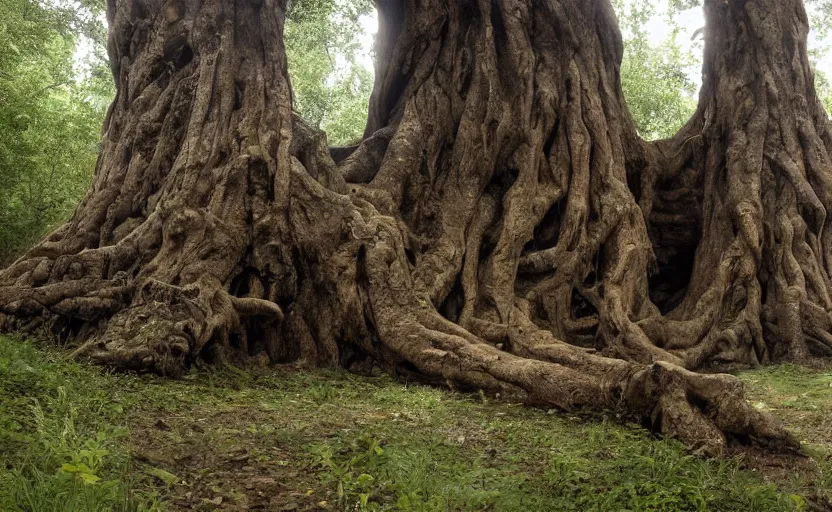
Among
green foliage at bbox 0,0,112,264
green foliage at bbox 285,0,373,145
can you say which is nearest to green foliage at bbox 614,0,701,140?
green foliage at bbox 285,0,373,145

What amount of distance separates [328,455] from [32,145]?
10.1m

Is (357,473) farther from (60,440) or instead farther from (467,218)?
(467,218)

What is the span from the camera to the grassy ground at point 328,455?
325 cm

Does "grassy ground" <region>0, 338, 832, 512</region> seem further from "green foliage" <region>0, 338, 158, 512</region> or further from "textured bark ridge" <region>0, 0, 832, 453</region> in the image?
"textured bark ridge" <region>0, 0, 832, 453</region>

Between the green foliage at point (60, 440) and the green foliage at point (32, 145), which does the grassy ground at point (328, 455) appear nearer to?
the green foliage at point (60, 440)

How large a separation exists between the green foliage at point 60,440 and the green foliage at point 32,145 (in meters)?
6.64

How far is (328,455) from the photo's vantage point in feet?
12.4

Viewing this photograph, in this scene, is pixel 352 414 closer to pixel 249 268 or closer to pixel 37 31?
pixel 249 268

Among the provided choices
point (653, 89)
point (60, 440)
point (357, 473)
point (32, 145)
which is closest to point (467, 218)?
point (357, 473)

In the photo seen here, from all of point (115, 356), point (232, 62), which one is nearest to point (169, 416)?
point (115, 356)

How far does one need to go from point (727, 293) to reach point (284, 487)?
7056mm

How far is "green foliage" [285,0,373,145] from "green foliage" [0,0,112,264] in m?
5.92

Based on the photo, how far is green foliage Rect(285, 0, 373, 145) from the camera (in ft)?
63.2

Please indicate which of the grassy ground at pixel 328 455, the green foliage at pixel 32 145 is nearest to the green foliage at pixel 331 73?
the green foliage at pixel 32 145
